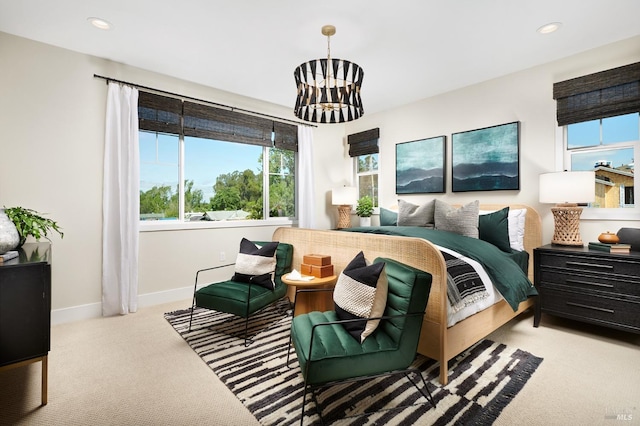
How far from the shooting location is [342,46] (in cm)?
306

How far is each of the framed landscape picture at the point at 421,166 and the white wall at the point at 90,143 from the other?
0.95 ft

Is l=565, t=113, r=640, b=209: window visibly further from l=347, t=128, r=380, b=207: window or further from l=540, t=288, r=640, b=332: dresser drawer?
l=347, t=128, r=380, b=207: window

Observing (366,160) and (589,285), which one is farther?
(366,160)

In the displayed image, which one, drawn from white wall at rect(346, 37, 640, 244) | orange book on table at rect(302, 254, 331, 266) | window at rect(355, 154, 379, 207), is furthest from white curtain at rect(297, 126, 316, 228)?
orange book on table at rect(302, 254, 331, 266)

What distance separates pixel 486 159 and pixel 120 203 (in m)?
4.23

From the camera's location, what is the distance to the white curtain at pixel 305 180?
4.96m

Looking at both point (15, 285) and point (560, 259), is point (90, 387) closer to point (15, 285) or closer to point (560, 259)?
point (15, 285)

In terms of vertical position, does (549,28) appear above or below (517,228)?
above

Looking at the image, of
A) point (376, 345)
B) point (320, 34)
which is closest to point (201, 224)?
point (320, 34)

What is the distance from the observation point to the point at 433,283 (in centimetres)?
201

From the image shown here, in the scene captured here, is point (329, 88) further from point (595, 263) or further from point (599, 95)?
point (599, 95)

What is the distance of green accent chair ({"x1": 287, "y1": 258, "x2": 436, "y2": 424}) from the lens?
158cm

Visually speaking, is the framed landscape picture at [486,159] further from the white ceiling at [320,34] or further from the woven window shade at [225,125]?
the woven window shade at [225,125]

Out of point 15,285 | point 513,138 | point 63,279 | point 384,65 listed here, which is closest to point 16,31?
point 63,279
